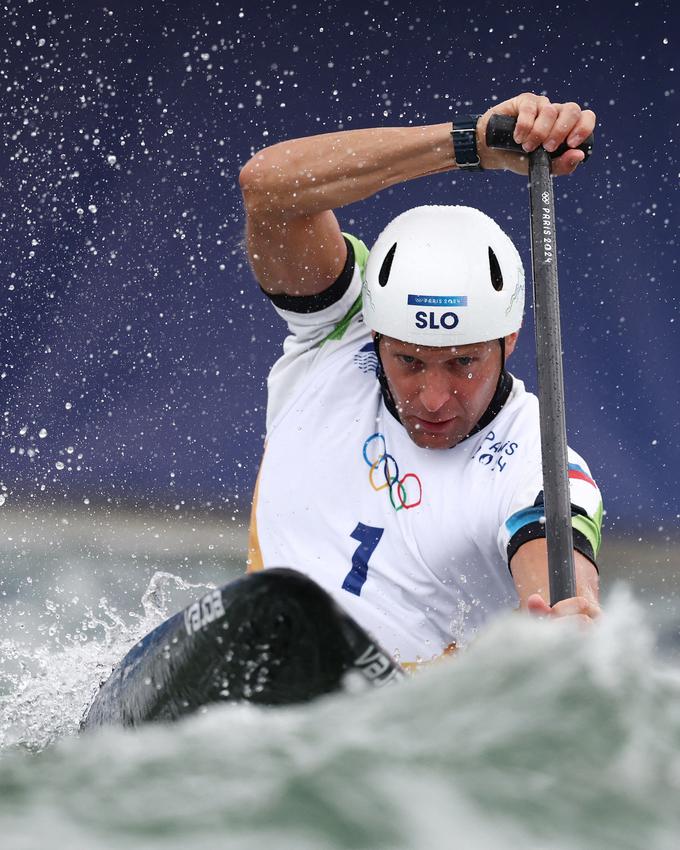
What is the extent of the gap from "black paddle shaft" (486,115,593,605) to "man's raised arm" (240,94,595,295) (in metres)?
0.04

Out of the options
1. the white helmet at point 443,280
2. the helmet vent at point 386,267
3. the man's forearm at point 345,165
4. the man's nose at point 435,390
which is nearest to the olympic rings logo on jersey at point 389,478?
the man's nose at point 435,390

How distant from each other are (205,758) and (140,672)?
66 centimetres

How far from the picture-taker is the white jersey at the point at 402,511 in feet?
11.0

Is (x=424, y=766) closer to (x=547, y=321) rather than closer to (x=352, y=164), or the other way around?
(x=547, y=321)

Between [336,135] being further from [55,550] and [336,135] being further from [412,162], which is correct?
[55,550]

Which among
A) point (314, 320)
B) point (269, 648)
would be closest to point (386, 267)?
point (314, 320)

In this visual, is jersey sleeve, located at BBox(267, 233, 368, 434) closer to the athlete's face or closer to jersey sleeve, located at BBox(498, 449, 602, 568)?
the athlete's face

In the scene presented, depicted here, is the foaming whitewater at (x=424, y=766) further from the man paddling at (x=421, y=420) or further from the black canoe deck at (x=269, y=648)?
the man paddling at (x=421, y=420)

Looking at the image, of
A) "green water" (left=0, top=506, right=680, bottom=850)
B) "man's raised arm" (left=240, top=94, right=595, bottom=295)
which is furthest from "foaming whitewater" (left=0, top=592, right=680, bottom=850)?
"man's raised arm" (left=240, top=94, right=595, bottom=295)

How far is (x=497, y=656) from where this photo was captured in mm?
2445

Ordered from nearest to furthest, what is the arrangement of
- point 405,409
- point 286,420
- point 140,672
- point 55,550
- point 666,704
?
point 666,704 → point 140,672 → point 405,409 → point 286,420 → point 55,550

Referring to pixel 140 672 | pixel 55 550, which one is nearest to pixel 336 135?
pixel 140 672

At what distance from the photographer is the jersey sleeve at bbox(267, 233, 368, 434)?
148 inches

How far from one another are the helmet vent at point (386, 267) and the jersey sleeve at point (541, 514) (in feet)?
2.26
